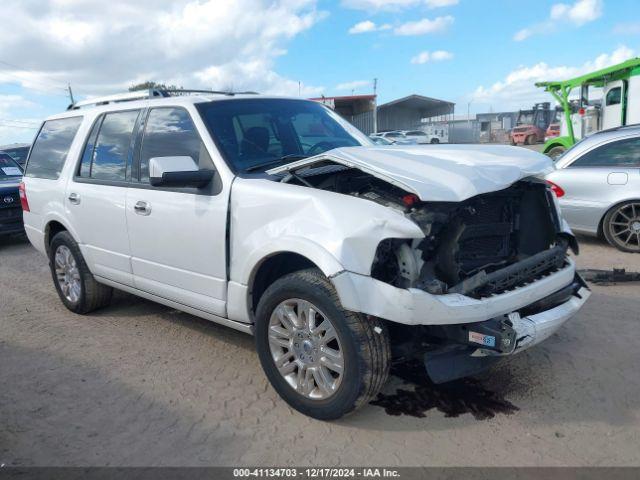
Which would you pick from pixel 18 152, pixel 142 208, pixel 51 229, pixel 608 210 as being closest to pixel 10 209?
pixel 51 229

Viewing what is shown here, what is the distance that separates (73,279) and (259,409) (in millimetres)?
3001

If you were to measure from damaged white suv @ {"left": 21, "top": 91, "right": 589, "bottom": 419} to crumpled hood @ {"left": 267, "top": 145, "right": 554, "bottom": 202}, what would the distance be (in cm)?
1

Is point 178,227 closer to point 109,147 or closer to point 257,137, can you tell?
point 257,137

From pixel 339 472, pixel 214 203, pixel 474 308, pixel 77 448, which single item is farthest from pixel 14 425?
pixel 474 308

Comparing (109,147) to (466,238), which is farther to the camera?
(109,147)

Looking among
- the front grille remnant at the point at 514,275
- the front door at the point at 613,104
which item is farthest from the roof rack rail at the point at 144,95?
the front door at the point at 613,104

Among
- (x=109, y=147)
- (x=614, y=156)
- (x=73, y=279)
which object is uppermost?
(x=109, y=147)

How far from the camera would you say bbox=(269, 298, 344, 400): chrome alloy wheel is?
3096mm

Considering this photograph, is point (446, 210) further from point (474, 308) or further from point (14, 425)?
point (14, 425)

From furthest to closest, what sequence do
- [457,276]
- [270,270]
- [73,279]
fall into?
[73,279], [270,270], [457,276]

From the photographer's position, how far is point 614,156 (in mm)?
7000

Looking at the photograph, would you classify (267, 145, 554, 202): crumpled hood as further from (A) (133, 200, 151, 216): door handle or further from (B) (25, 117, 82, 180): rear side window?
(B) (25, 117, 82, 180): rear side window

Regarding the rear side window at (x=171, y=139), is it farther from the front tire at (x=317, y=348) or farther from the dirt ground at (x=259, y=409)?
the dirt ground at (x=259, y=409)

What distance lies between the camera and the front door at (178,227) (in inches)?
144
